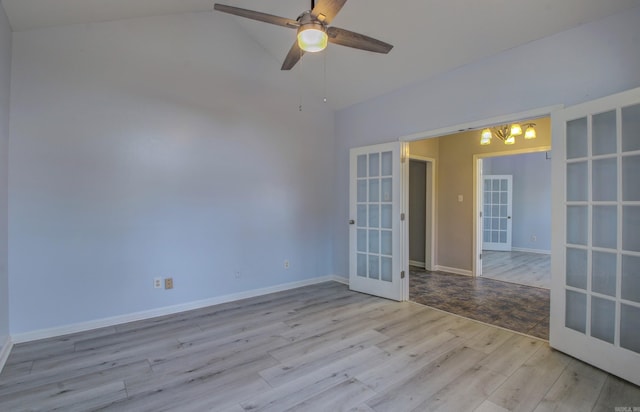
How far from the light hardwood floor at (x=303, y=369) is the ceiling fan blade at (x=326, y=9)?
2546 millimetres

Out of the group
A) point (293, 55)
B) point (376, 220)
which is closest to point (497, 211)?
point (376, 220)

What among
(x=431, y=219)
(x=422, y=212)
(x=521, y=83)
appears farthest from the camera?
(x=422, y=212)

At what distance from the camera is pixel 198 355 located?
2580 millimetres

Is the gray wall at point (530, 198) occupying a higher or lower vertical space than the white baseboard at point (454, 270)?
higher

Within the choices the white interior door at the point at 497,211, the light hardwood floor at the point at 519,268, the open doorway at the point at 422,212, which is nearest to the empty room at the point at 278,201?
the open doorway at the point at 422,212

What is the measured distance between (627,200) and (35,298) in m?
5.17

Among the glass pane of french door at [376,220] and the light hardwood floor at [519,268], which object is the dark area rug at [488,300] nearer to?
the light hardwood floor at [519,268]

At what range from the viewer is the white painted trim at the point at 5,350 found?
2412 millimetres

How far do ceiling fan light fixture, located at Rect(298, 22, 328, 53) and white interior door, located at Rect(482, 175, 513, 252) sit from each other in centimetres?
759

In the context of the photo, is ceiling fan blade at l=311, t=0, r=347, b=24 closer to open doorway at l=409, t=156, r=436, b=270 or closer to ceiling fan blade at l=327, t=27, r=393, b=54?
ceiling fan blade at l=327, t=27, r=393, b=54

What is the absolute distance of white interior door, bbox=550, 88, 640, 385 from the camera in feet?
7.18

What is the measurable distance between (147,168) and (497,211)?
27.5 ft

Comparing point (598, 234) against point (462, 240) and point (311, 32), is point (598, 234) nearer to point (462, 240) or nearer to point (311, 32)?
point (311, 32)

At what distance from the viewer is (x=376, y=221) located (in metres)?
4.28
